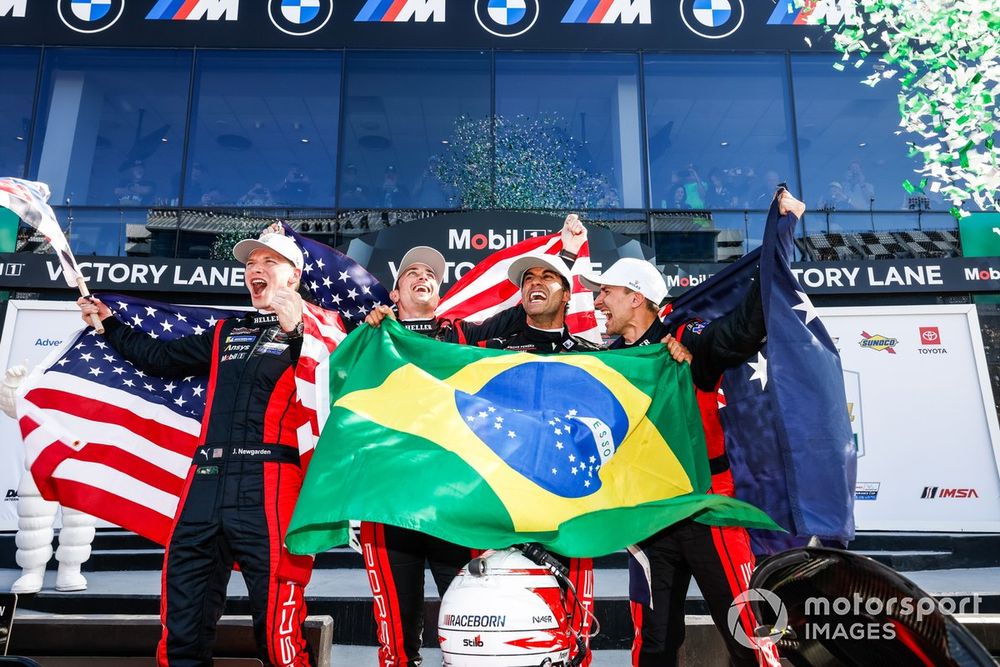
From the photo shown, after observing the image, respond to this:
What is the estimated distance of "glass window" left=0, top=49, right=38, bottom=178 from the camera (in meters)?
9.81

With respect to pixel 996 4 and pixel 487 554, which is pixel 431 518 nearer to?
pixel 487 554

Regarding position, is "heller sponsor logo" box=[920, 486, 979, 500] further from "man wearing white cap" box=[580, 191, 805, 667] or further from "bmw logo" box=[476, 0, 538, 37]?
"bmw logo" box=[476, 0, 538, 37]

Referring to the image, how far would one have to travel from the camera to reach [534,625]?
2227 millimetres

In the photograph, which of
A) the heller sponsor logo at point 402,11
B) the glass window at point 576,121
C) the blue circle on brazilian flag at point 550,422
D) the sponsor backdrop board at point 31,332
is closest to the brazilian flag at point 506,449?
the blue circle on brazilian flag at point 550,422

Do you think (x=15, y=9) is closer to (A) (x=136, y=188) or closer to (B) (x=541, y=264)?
(A) (x=136, y=188)

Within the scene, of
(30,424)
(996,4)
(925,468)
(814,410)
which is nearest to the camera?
(814,410)

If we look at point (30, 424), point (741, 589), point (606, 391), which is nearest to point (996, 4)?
point (606, 391)

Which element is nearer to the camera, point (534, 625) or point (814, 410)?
point (534, 625)

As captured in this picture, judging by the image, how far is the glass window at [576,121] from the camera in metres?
9.77

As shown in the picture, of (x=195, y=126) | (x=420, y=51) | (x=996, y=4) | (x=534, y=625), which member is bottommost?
(x=534, y=625)

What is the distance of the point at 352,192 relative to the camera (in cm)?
970

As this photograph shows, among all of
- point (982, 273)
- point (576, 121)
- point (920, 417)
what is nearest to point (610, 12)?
point (576, 121)

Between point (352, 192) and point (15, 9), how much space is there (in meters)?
5.15

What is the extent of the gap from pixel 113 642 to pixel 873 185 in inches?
395
